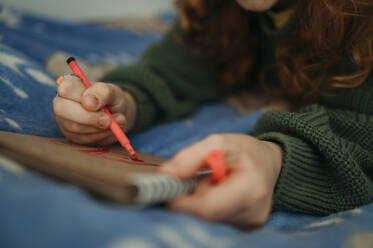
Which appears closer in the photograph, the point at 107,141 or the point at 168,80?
the point at 107,141

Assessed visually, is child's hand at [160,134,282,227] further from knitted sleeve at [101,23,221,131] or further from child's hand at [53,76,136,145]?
knitted sleeve at [101,23,221,131]

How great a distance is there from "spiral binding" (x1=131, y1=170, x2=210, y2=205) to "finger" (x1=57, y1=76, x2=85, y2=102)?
0.79 feet

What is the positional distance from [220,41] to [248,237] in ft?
2.11

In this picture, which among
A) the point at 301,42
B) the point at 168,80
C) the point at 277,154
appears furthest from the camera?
the point at 168,80

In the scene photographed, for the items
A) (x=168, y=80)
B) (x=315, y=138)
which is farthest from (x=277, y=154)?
(x=168, y=80)

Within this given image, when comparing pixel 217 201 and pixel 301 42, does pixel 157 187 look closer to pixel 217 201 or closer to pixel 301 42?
pixel 217 201

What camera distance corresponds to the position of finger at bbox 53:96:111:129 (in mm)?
449

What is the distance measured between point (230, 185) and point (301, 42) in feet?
1.47

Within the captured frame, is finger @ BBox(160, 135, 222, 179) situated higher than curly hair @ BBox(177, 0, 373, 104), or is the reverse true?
curly hair @ BBox(177, 0, 373, 104)

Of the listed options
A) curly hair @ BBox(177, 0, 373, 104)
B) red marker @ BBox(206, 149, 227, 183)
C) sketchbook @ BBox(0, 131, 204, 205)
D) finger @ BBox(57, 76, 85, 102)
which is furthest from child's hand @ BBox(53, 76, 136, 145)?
curly hair @ BBox(177, 0, 373, 104)

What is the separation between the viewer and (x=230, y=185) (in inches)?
11.4

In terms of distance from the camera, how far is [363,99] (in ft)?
1.73

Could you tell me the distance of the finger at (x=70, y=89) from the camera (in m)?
0.45

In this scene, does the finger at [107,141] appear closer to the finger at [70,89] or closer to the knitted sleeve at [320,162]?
the finger at [70,89]
